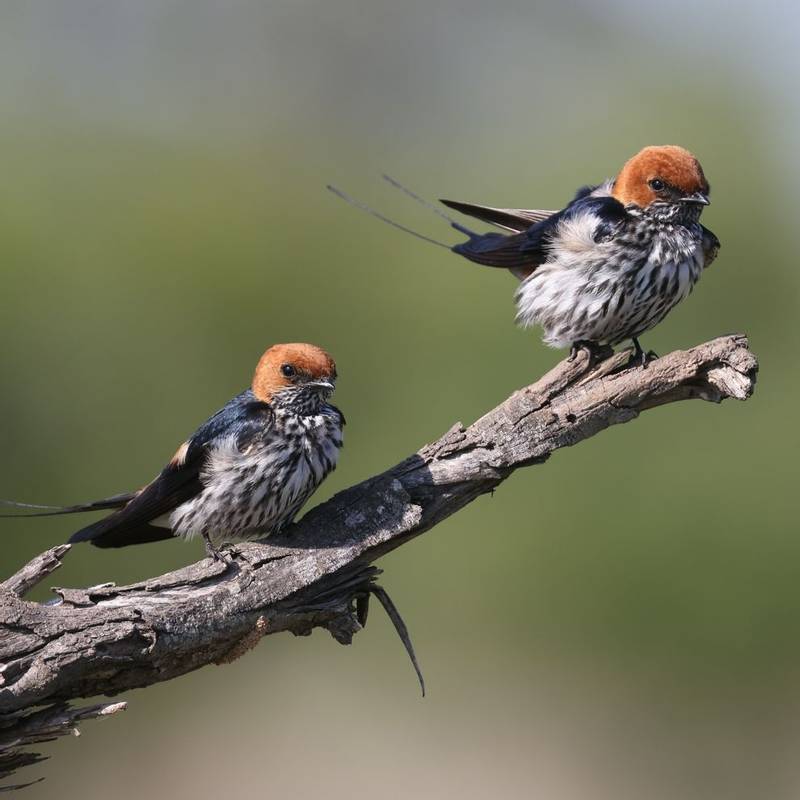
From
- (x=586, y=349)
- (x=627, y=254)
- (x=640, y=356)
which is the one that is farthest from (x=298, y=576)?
(x=627, y=254)

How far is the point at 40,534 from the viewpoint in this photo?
33.1 ft

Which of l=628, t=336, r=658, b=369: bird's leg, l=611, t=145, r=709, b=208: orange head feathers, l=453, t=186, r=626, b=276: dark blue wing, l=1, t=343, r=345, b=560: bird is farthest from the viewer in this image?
l=453, t=186, r=626, b=276: dark blue wing

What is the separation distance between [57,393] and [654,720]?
19.3 ft

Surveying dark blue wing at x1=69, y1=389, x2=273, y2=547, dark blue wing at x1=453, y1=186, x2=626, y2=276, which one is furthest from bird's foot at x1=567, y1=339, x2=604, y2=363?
dark blue wing at x1=69, y1=389, x2=273, y2=547

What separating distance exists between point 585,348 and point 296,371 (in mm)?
1120

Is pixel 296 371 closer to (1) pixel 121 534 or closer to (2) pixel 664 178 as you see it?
(1) pixel 121 534

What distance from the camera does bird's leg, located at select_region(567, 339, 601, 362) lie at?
4730mm

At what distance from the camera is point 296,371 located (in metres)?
4.65

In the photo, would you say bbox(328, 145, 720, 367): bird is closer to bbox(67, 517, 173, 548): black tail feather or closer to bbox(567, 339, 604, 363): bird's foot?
bbox(567, 339, 604, 363): bird's foot

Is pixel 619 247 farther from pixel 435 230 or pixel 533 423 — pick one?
pixel 435 230

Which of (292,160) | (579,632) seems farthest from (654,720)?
(292,160)

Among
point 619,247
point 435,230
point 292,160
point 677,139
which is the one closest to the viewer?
point 619,247

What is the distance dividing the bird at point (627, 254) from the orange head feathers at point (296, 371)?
742 millimetres

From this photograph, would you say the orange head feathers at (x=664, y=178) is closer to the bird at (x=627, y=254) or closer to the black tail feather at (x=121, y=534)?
the bird at (x=627, y=254)
